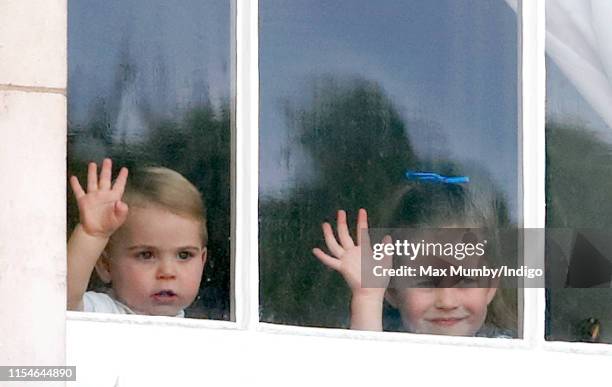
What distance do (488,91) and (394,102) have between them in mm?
253

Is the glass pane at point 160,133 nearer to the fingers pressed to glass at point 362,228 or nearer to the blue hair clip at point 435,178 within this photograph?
the fingers pressed to glass at point 362,228

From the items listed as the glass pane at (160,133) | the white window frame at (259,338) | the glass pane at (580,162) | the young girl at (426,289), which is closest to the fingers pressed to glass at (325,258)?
the young girl at (426,289)

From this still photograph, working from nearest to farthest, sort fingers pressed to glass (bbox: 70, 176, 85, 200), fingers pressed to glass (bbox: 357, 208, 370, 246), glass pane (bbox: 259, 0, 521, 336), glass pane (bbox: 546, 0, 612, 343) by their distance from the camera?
1. glass pane (bbox: 546, 0, 612, 343)
2. glass pane (bbox: 259, 0, 521, 336)
3. fingers pressed to glass (bbox: 357, 208, 370, 246)
4. fingers pressed to glass (bbox: 70, 176, 85, 200)

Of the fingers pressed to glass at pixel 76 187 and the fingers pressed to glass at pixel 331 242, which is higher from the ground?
the fingers pressed to glass at pixel 76 187

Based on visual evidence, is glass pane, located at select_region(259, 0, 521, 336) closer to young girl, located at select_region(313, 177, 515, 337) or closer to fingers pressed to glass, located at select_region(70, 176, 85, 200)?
young girl, located at select_region(313, 177, 515, 337)

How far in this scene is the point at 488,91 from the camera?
3.33m

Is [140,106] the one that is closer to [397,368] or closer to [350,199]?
[350,199]

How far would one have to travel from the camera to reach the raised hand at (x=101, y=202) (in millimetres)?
3758

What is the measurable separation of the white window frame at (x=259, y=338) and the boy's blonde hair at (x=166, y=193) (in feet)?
0.39

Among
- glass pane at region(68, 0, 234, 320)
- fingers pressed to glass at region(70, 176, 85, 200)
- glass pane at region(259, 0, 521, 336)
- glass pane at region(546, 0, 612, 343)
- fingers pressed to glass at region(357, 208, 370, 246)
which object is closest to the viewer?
glass pane at region(546, 0, 612, 343)

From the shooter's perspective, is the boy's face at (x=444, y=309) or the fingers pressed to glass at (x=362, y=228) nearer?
the boy's face at (x=444, y=309)

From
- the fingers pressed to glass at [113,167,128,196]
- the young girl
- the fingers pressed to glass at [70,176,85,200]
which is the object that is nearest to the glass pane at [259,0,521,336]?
the young girl

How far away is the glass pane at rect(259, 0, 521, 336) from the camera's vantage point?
334 cm

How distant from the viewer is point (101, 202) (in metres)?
3.79
